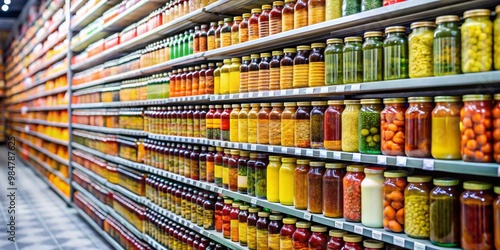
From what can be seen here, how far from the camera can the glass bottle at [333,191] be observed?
2445 mm

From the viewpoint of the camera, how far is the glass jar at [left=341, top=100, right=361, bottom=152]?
235cm

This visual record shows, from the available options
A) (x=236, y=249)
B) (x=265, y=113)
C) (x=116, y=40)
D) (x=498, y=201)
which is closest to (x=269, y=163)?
(x=265, y=113)

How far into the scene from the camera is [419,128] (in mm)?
2033

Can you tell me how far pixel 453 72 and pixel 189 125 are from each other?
2.46 metres

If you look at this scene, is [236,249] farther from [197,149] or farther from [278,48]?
[278,48]

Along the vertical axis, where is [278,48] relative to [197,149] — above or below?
above

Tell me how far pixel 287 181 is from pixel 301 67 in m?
0.65

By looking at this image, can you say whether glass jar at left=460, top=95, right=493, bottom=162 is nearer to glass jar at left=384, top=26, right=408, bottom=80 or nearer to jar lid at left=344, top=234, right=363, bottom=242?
glass jar at left=384, top=26, right=408, bottom=80

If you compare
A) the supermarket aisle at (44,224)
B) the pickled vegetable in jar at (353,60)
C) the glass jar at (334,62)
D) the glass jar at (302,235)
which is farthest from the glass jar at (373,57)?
the supermarket aisle at (44,224)

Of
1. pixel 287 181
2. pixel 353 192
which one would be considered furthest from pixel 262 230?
pixel 353 192

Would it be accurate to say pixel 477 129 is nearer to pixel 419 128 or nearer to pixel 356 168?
pixel 419 128

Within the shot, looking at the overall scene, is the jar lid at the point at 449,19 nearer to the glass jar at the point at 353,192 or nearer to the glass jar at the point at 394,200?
the glass jar at the point at 394,200

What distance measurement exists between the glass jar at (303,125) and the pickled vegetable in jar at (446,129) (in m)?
0.79

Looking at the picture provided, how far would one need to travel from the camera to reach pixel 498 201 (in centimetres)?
177
